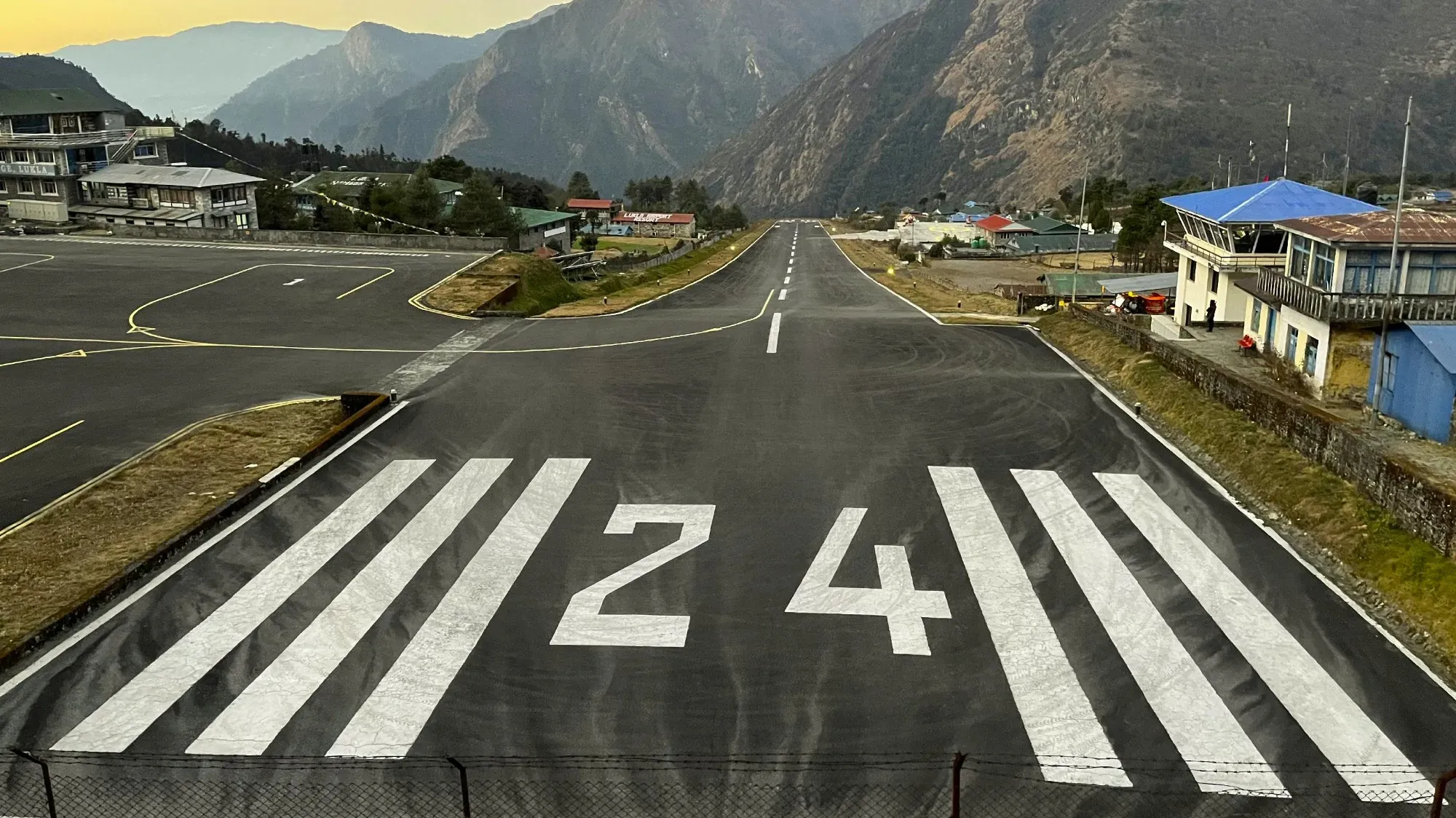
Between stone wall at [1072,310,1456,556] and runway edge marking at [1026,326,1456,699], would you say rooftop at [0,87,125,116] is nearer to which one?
runway edge marking at [1026,326,1456,699]

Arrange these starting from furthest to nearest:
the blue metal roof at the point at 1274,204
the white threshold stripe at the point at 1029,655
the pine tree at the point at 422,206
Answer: the pine tree at the point at 422,206
the blue metal roof at the point at 1274,204
the white threshold stripe at the point at 1029,655

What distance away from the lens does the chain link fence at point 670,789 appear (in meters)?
13.0

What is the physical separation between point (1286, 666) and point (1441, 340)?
1601 cm

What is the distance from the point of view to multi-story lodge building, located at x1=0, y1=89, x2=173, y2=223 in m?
88.8

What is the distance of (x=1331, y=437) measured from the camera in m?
23.6

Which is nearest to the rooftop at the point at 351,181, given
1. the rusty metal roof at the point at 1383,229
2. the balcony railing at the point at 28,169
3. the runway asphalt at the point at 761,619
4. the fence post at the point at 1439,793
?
the balcony railing at the point at 28,169

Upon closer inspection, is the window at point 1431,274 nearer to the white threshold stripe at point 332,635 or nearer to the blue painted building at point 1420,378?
the blue painted building at point 1420,378

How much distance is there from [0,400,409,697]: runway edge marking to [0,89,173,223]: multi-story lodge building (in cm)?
7851

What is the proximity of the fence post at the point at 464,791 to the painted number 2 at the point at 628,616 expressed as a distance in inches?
162

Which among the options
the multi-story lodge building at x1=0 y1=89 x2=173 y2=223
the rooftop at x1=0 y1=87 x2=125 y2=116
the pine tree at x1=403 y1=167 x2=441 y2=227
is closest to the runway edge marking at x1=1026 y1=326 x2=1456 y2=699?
the pine tree at x1=403 y1=167 x2=441 y2=227

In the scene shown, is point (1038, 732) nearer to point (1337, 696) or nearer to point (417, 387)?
point (1337, 696)

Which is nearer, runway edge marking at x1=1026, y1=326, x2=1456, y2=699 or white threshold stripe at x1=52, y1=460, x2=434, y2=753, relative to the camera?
white threshold stripe at x1=52, y1=460, x2=434, y2=753

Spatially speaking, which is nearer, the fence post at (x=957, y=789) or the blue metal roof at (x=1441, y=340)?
the fence post at (x=957, y=789)

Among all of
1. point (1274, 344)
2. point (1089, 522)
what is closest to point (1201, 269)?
point (1274, 344)
